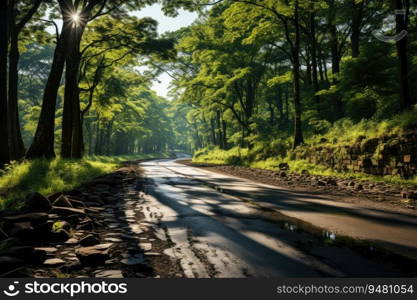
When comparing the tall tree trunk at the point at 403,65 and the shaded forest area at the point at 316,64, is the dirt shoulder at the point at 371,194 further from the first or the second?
the tall tree trunk at the point at 403,65

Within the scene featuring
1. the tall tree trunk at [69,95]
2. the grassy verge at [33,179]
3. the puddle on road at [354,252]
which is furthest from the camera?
the tall tree trunk at [69,95]

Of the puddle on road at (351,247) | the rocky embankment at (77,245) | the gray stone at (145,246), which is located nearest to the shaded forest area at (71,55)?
the rocky embankment at (77,245)

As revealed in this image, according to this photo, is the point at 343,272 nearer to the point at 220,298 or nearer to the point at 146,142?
the point at 220,298

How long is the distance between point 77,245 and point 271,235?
2.61 meters

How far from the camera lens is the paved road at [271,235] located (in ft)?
10.0

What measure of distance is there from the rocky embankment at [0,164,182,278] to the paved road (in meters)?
0.31

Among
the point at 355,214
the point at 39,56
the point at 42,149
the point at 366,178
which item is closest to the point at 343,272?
the point at 355,214

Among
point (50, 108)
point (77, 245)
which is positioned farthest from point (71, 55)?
point (77, 245)

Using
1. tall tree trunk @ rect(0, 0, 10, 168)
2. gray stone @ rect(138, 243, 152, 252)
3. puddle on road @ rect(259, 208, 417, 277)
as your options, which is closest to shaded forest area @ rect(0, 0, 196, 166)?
tall tree trunk @ rect(0, 0, 10, 168)

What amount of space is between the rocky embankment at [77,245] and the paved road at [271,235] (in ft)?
1.01

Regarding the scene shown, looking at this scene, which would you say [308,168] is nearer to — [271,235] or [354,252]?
[271,235]

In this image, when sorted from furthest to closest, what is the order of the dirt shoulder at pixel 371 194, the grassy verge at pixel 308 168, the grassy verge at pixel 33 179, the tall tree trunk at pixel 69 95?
the tall tree trunk at pixel 69 95 < the grassy verge at pixel 308 168 < the grassy verge at pixel 33 179 < the dirt shoulder at pixel 371 194

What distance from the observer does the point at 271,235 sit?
4316 millimetres

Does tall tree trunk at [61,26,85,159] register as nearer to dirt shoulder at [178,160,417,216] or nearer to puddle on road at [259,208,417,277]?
dirt shoulder at [178,160,417,216]
